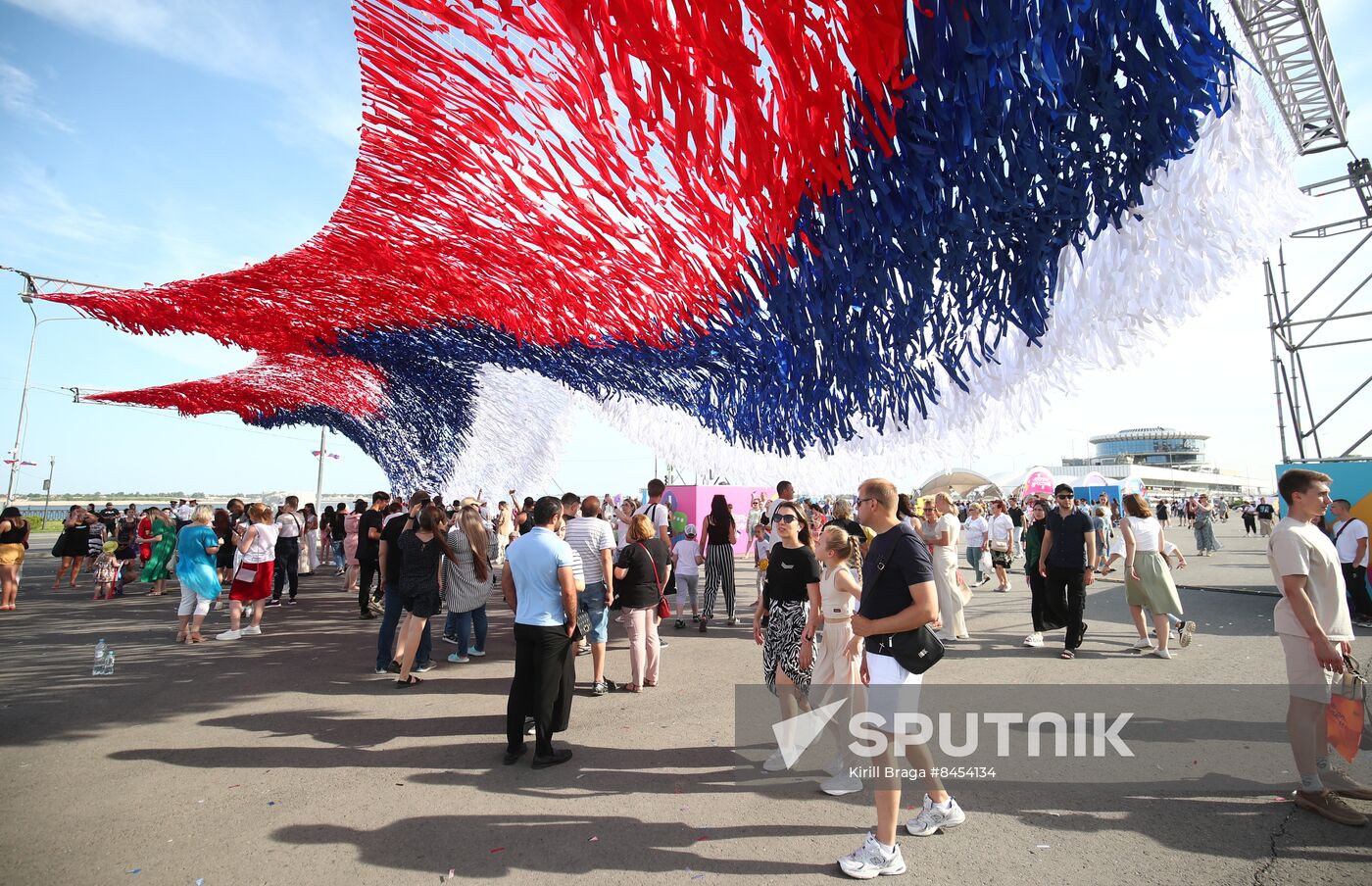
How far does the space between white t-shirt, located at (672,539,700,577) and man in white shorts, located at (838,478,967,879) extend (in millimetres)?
4890

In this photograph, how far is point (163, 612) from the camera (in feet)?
29.2

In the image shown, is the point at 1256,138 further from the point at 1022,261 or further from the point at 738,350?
the point at 738,350

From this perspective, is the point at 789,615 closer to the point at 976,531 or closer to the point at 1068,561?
the point at 1068,561

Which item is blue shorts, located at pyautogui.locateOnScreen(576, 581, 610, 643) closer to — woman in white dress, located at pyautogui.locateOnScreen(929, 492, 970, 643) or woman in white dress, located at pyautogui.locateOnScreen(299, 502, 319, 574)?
woman in white dress, located at pyautogui.locateOnScreen(929, 492, 970, 643)

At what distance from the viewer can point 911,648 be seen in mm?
2586

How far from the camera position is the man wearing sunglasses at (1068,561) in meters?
6.06

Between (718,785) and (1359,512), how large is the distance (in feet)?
32.6

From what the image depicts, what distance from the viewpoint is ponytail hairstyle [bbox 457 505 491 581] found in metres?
5.77

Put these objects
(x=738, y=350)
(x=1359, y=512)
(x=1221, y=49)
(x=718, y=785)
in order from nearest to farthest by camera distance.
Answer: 1. (x=1221, y=49)
2. (x=718, y=785)
3. (x=738, y=350)
4. (x=1359, y=512)

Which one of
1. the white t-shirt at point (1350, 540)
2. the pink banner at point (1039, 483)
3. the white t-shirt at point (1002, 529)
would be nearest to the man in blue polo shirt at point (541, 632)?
the white t-shirt at point (1350, 540)

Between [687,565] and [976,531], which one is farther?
[976,531]

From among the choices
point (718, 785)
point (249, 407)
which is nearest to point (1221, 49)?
point (718, 785)

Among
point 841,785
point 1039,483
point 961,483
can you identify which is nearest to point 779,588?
point 841,785

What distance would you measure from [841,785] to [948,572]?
373cm
